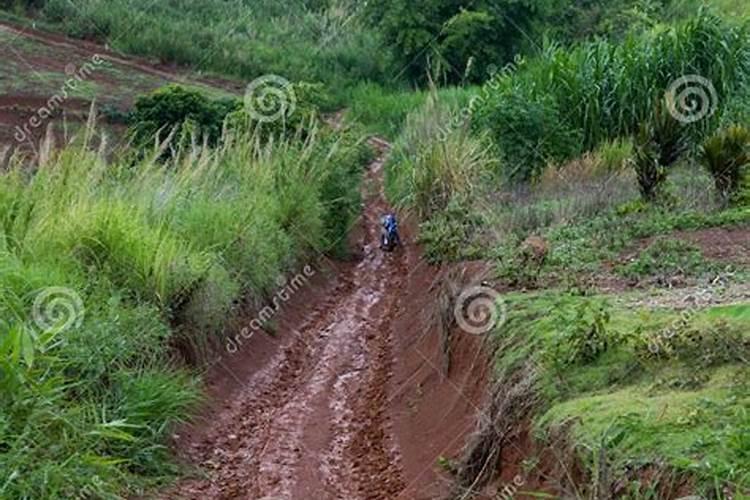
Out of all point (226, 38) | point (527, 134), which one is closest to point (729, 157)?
point (527, 134)

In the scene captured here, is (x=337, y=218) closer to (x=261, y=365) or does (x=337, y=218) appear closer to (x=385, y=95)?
(x=261, y=365)

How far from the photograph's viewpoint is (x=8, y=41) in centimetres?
2927

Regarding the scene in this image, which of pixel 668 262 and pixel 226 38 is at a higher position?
pixel 226 38

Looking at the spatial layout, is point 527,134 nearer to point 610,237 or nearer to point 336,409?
point 610,237

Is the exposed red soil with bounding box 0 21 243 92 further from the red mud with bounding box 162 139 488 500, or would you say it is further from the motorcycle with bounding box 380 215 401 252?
the red mud with bounding box 162 139 488 500

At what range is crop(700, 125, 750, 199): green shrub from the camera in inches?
420

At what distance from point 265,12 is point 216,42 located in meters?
8.67

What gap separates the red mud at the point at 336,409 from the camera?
23.5 feet

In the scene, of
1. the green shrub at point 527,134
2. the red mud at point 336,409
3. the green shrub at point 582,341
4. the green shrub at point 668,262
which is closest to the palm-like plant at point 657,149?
the green shrub at point 527,134

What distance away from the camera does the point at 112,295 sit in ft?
24.3

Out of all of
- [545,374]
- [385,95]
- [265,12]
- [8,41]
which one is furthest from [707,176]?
[265,12]

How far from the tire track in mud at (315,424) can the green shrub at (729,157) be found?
3.87 m

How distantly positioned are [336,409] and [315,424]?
1.46ft

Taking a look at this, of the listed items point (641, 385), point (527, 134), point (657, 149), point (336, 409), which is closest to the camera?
point (641, 385)
